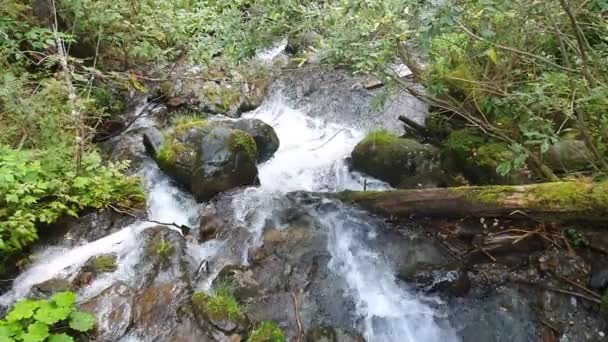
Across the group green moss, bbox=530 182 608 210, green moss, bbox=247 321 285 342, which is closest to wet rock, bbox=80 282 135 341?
green moss, bbox=247 321 285 342

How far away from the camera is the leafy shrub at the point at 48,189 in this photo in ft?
15.1

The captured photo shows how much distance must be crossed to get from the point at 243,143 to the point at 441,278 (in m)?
Result: 3.28

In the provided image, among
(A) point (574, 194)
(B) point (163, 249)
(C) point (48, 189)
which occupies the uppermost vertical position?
(A) point (574, 194)

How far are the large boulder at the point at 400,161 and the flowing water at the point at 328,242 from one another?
215 mm

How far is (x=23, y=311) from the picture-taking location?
150 inches

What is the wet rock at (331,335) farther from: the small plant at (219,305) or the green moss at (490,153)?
the green moss at (490,153)

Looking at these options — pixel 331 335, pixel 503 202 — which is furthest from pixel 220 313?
pixel 503 202

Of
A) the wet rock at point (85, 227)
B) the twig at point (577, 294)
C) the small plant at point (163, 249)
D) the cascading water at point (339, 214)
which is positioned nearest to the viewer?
A: the twig at point (577, 294)

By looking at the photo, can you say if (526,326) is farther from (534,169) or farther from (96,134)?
(96,134)

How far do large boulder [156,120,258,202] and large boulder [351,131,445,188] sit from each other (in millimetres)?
1732

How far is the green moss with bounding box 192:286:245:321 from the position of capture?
4219mm

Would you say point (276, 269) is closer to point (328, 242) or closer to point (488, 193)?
point (328, 242)

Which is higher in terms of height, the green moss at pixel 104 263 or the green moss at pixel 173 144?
the green moss at pixel 173 144

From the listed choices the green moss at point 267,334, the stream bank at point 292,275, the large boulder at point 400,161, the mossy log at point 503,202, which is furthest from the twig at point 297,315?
the large boulder at point 400,161
